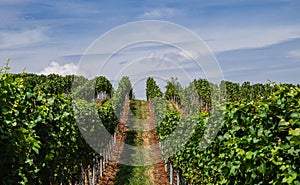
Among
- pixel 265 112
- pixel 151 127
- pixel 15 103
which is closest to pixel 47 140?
pixel 15 103

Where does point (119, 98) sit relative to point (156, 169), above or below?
above

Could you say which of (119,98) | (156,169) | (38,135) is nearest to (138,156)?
(156,169)

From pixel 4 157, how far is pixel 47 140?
2.31 m

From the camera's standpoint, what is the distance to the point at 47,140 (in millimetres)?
8812

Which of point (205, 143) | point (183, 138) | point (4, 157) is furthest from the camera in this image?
point (183, 138)

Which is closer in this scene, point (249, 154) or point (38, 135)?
point (249, 154)

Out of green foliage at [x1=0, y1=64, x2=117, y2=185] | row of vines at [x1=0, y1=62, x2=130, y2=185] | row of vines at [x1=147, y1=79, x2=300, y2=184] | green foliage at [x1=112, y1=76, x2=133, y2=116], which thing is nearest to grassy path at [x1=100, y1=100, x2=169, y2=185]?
green foliage at [x1=112, y1=76, x2=133, y2=116]

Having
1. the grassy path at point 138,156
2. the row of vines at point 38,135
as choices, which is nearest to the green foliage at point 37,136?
the row of vines at point 38,135

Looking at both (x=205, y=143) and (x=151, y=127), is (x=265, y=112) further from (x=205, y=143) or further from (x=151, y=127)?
(x=151, y=127)

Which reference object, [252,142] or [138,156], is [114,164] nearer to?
[138,156]

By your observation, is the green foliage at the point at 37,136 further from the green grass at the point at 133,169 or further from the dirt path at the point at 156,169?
the dirt path at the point at 156,169

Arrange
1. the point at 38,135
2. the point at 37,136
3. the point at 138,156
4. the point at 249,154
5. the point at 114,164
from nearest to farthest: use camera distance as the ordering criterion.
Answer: the point at 249,154, the point at 37,136, the point at 38,135, the point at 114,164, the point at 138,156

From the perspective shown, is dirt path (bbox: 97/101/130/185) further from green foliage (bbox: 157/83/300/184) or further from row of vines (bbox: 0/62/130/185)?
green foliage (bbox: 157/83/300/184)

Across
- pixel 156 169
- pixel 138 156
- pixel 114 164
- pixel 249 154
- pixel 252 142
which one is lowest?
pixel 156 169
